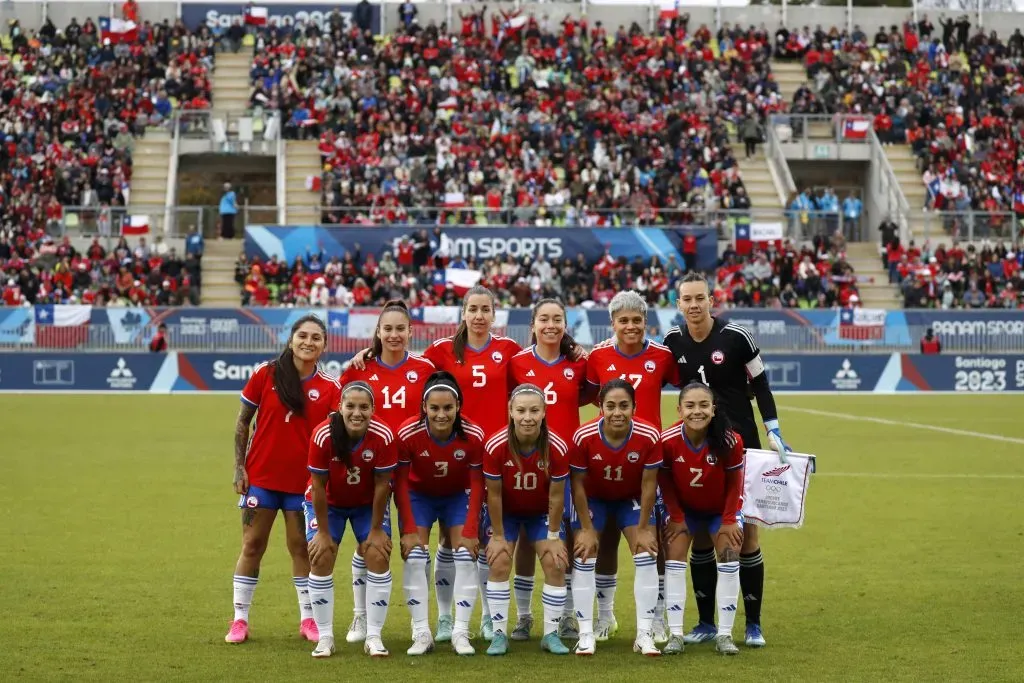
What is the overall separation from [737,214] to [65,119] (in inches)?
837

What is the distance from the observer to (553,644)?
26.1 feet

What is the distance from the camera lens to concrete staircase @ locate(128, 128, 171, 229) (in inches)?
1673

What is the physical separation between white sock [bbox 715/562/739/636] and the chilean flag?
4325 centimetres

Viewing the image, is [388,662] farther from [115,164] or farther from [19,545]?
[115,164]

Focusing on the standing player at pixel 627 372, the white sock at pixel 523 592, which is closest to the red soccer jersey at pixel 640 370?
the standing player at pixel 627 372

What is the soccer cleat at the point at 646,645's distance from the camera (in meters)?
7.86

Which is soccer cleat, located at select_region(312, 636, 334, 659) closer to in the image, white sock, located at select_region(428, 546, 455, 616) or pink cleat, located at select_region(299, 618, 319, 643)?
pink cleat, located at select_region(299, 618, 319, 643)

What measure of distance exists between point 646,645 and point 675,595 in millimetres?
351

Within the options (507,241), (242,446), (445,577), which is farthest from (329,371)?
(445,577)

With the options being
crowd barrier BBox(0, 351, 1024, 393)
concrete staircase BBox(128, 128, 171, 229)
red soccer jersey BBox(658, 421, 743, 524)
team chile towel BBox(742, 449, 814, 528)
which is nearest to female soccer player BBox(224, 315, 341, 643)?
red soccer jersey BBox(658, 421, 743, 524)

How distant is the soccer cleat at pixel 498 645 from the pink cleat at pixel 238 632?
1.54 metres

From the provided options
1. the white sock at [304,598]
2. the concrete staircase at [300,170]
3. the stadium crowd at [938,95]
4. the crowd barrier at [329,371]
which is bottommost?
the crowd barrier at [329,371]

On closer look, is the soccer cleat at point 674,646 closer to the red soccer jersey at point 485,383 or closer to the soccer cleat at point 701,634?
the soccer cleat at point 701,634

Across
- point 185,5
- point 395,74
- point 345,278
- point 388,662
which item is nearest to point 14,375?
point 345,278
